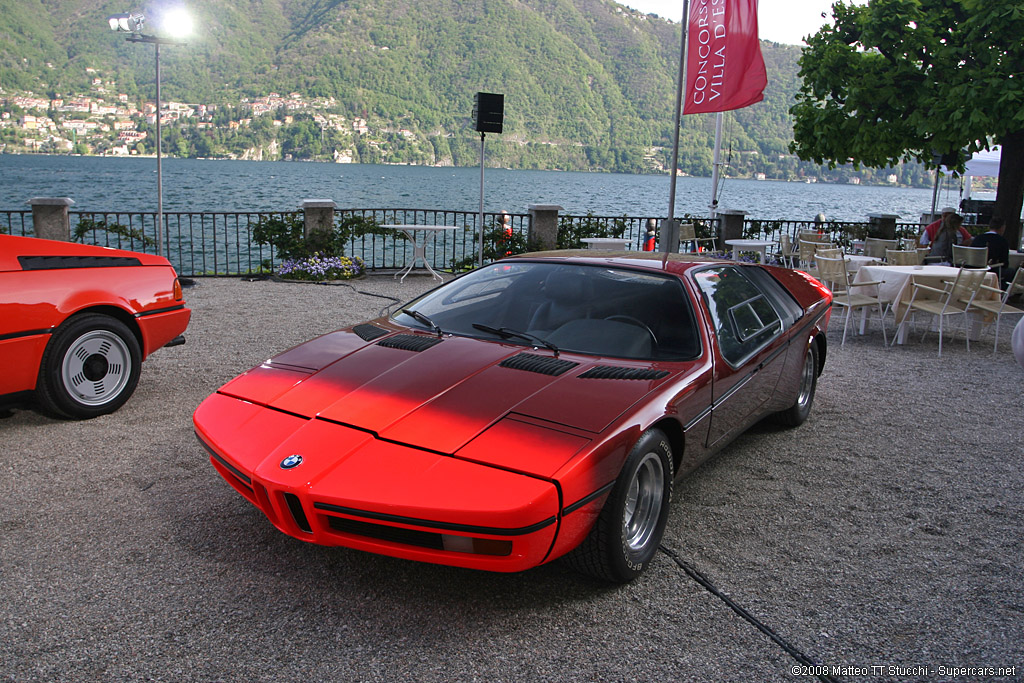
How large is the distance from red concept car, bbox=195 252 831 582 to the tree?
11.7 m

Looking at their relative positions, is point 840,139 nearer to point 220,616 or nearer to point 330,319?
point 330,319

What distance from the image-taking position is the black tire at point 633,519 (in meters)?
2.94

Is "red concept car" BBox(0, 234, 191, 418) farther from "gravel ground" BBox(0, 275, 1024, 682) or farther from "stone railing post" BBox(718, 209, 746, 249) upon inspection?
"stone railing post" BBox(718, 209, 746, 249)

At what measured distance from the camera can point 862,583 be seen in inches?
130

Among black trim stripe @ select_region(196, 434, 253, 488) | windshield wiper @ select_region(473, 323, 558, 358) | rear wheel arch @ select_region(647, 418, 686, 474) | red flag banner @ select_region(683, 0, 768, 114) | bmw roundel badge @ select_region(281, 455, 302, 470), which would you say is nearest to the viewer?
bmw roundel badge @ select_region(281, 455, 302, 470)

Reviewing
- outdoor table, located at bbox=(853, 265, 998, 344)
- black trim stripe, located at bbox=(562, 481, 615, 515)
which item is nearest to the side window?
black trim stripe, located at bbox=(562, 481, 615, 515)

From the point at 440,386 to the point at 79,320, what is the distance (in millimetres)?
3169

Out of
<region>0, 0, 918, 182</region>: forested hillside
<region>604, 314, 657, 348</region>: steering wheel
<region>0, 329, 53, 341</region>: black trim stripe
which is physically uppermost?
<region>0, 0, 918, 182</region>: forested hillside

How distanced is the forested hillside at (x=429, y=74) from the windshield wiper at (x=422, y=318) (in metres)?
132

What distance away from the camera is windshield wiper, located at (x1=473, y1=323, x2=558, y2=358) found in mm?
3754

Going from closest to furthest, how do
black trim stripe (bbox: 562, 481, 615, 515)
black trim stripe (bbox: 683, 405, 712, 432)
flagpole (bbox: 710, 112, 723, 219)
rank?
black trim stripe (bbox: 562, 481, 615, 515), black trim stripe (bbox: 683, 405, 712, 432), flagpole (bbox: 710, 112, 723, 219)

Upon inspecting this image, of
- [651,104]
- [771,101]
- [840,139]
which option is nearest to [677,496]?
[840,139]

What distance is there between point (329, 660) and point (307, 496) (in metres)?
0.57

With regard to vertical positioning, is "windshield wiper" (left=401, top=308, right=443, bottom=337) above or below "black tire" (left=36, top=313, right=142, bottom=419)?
above
